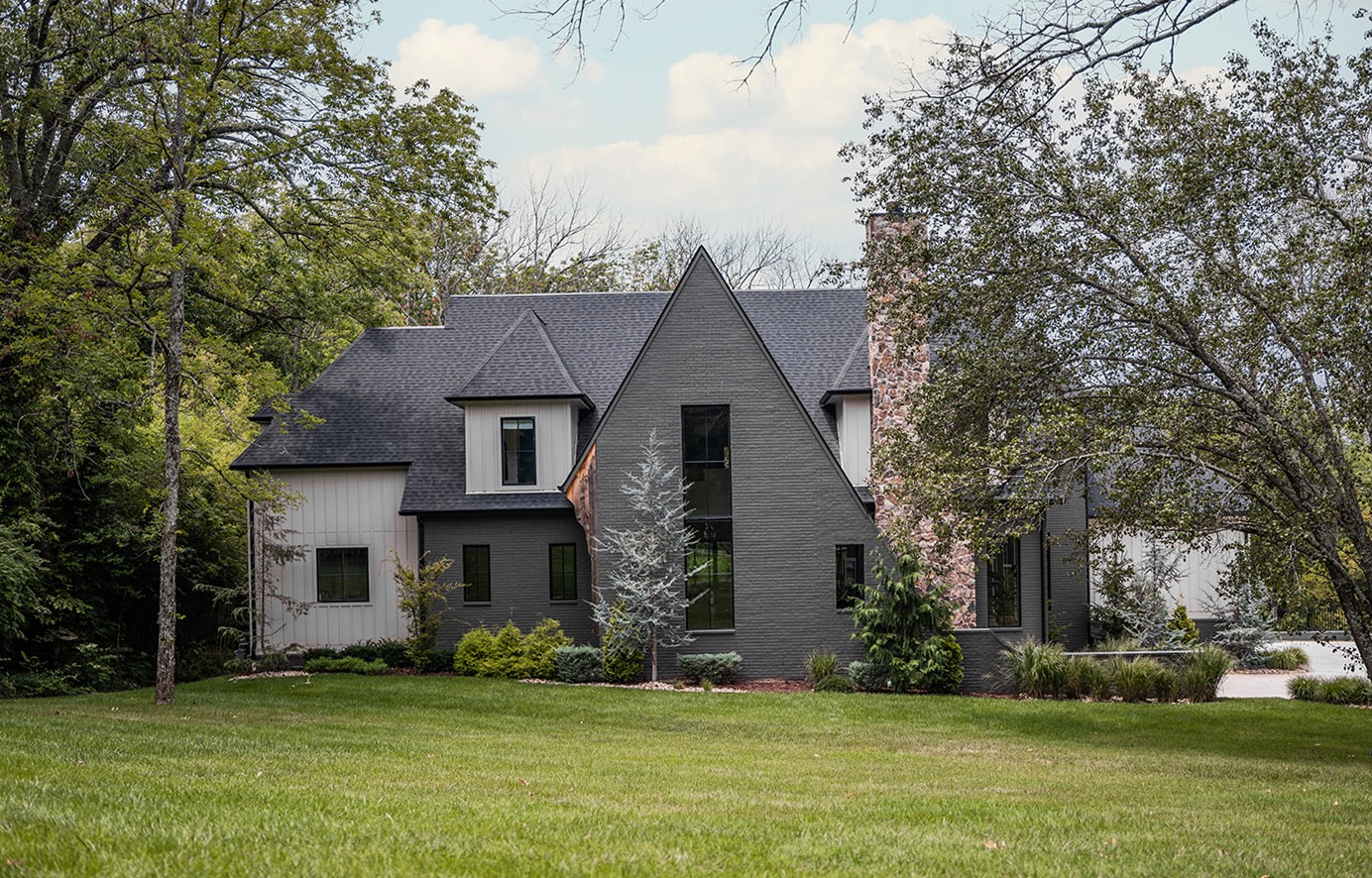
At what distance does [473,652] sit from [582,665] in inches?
93.2

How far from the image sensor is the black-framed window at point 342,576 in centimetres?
2569

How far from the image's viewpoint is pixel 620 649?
21812 mm

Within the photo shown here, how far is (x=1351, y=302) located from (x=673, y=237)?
3815cm

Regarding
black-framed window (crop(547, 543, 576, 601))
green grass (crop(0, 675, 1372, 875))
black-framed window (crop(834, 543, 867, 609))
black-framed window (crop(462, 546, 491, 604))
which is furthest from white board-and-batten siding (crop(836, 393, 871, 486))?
black-framed window (crop(462, 546, 491, 604))

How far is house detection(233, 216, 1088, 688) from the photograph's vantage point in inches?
892

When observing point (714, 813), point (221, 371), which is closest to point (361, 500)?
point (221, 371)

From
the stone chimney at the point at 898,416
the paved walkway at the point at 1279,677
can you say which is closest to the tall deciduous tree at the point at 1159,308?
the stone chimney at the point at 898,416

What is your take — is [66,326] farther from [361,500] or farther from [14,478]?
[361,500]

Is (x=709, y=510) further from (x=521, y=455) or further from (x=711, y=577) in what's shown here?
(x=521, y=455)

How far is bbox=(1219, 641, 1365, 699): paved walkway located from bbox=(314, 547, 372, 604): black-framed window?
55.2 ft

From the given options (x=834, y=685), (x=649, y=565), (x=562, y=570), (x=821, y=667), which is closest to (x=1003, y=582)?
(x=821, y=667)

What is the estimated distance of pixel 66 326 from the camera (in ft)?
58.6

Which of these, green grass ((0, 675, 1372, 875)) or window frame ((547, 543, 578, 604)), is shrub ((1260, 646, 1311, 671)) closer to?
green grass ((0, 675, 1372, 875))

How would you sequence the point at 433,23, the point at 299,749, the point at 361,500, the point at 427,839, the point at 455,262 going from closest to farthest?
the point at 427,839 → the point at 299,749 → the point at 433,23 → the point at 361,500 → the point at 455,262
